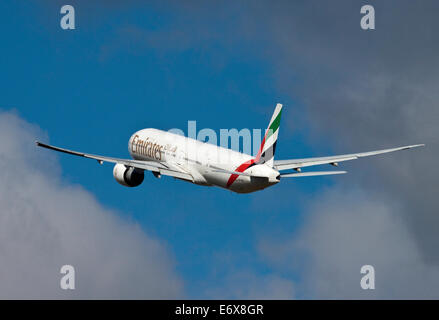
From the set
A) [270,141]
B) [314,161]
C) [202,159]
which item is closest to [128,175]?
[202,159]

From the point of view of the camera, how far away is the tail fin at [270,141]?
265 ft

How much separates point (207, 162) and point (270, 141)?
781 cm

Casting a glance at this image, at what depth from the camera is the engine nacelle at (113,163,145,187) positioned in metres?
91.6

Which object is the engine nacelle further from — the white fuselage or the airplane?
the white fuselage

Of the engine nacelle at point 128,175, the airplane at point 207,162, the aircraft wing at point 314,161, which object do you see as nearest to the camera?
the airplane at point 207,162

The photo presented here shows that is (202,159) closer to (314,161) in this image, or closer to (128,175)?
(128,175)

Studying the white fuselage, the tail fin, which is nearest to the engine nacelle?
the white fuselage

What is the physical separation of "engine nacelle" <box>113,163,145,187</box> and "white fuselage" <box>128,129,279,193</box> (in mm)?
3132

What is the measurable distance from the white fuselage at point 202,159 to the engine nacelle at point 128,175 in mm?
3132

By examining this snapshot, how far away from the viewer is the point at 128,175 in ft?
300

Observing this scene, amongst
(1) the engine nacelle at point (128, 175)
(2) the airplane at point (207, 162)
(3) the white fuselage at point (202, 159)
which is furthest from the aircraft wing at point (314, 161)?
(1) the engine nacelle at point (128, 175)

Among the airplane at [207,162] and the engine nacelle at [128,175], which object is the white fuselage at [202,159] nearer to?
the airplane at [207,162]

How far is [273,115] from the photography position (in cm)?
8138

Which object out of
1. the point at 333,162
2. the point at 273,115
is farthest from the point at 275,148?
the point at 333,162
